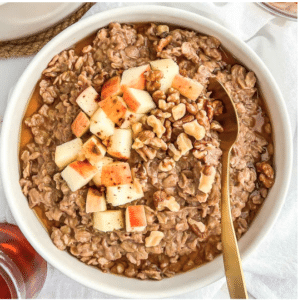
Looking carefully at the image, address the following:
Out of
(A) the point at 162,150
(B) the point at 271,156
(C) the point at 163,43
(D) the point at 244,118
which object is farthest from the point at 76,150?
(B) the point at 271,156

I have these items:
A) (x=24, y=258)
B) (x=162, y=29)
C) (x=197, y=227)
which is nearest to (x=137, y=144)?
(x=197, y=227)

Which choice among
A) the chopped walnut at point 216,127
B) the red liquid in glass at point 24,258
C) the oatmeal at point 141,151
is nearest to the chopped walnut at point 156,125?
the oatmeal at point 141,151

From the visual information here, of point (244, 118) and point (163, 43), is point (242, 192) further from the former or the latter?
point (163, 43)

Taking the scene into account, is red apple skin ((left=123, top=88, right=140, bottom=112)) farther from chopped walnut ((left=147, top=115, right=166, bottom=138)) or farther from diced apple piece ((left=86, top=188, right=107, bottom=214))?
diced apple piece ((left=86, top=188, right=107, bottom=214))

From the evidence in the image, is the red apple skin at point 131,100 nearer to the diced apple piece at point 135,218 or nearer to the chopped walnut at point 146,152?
the chopped walnut at point 146,152

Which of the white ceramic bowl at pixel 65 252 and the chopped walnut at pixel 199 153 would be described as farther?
the white ceramic bowl at pixel 65 252

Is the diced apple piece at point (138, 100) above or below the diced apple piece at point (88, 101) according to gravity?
above
